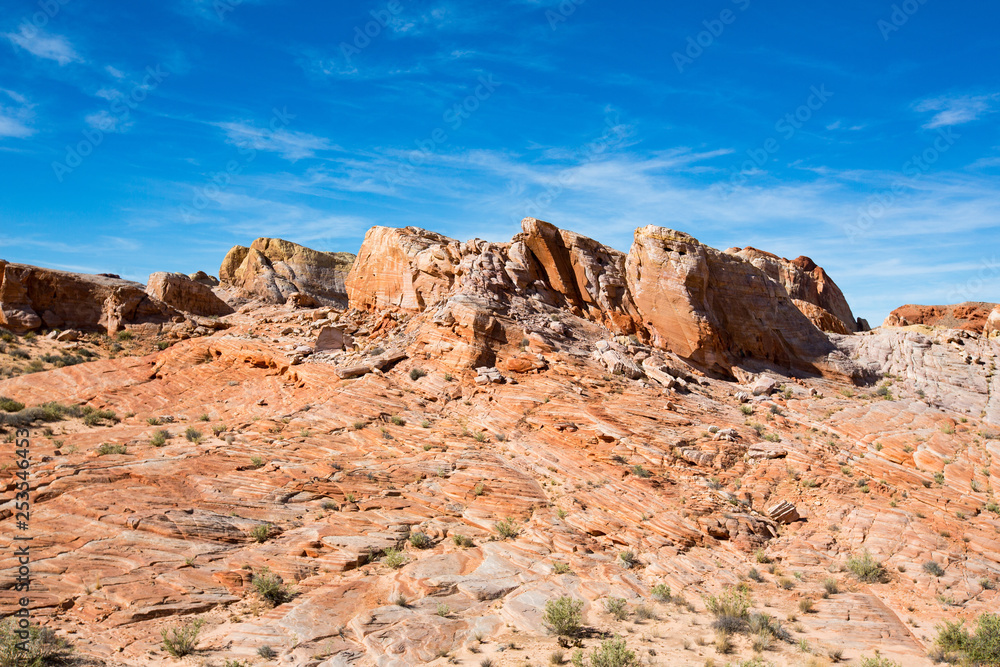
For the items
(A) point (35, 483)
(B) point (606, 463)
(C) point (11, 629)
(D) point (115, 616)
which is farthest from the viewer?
(B) point (606, 463)

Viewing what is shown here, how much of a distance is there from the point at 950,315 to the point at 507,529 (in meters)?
67.6

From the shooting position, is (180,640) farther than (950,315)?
No

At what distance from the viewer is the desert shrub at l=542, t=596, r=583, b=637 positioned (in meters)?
10.7

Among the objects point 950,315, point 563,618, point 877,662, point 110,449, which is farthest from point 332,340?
point 950,315

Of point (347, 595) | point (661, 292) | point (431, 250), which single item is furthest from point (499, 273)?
point (347, 595)

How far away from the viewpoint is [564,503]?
633 inches

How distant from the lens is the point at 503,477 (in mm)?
16734

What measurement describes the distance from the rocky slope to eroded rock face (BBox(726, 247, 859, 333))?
98.3 ft

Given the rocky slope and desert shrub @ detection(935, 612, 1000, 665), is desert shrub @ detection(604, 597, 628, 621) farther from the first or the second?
desert shrub @ detection(935, 612, 1000, 665)

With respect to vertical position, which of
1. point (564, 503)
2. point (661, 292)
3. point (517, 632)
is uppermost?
point (661, 292)

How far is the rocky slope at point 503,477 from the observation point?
11031mm

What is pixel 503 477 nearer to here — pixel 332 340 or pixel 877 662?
pixel 877 662

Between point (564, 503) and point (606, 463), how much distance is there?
2.37m

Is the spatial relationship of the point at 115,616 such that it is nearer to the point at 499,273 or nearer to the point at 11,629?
the point at 11,629
